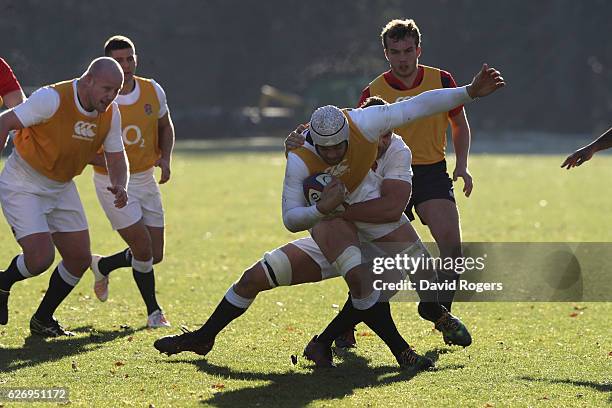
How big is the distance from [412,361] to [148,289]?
302 cm

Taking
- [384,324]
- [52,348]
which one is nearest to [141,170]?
[52,348]

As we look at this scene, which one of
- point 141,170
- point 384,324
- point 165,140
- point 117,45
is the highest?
point 117,45

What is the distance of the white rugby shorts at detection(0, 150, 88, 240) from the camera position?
8.50 metres

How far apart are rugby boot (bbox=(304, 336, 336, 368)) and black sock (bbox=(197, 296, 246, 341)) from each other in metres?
0.52

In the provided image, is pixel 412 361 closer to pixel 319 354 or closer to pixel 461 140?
pixel 319 354

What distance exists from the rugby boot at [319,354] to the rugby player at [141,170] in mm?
2037

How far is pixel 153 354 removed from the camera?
8250 mm

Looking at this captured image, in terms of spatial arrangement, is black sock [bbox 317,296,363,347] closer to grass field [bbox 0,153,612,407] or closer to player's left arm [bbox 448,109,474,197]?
grass field [bbox 0,153,612,407]

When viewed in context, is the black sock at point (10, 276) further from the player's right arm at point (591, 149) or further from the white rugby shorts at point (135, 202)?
the player's right arm at point (591, 149)

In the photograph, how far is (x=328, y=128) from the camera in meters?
7.02

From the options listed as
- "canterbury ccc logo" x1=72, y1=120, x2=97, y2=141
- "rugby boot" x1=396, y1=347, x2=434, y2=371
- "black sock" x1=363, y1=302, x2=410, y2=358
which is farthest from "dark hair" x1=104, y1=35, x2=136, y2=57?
"rugby boot" x1=396, y1=347, x2=434, y2=371

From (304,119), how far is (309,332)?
48.4 m

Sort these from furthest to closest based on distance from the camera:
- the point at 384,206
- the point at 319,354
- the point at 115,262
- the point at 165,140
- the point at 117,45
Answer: the point at 115,262
the point at 165,140
the point at 117,45
the point at 319,354
the point at 384,206

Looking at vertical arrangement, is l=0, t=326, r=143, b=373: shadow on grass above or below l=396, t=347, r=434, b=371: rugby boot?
below
